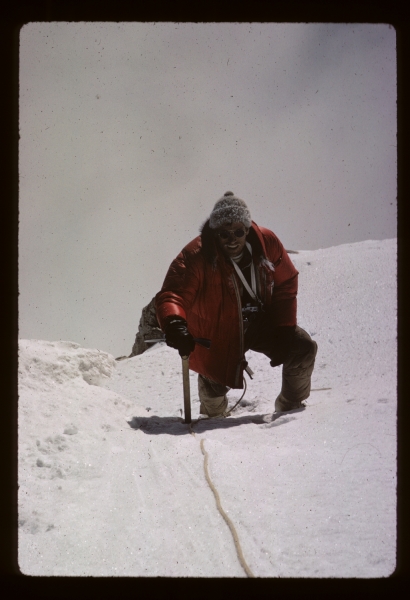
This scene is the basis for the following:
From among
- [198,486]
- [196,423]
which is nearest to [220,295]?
[196,423]

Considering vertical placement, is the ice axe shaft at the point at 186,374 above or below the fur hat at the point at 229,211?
below

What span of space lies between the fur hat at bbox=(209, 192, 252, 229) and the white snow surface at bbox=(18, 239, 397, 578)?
1.44m

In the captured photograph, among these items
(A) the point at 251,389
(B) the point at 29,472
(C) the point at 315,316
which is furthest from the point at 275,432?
(C) the point at 315,316

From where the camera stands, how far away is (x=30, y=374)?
3.82 m

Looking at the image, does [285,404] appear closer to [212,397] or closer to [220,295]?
[212,397]

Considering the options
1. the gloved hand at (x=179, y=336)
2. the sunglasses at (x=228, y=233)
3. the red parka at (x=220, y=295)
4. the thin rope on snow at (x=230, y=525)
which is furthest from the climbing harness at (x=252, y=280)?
the thin rope on snow at (x=230, y=525)

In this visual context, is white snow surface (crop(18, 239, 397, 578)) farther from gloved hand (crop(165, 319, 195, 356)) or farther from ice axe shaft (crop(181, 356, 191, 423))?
gloved hand (crop(165, 319, 195, 356))

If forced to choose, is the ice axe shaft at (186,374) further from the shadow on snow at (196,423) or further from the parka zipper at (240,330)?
the parka zipper at (240,330)

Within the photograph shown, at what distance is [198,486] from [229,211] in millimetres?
1963

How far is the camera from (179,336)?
139 inches

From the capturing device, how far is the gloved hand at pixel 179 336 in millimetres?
3527

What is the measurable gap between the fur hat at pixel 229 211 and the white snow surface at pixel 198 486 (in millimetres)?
1441

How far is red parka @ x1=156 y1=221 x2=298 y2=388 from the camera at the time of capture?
12.5 ft

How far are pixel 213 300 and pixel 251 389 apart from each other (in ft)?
6.65
